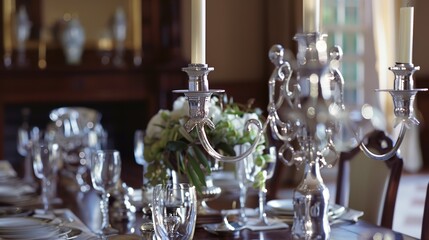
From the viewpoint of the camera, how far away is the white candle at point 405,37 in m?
1.64

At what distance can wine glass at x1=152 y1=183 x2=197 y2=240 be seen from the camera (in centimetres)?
159

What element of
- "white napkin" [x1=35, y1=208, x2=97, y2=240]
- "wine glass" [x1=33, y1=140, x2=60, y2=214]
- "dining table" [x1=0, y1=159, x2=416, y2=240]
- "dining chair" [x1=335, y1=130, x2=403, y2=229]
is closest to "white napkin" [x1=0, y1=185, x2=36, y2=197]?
"dining table" [x1=0, y1=159, x2=416, y2=240]

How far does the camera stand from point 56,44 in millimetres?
6215

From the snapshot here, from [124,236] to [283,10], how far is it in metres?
4.91

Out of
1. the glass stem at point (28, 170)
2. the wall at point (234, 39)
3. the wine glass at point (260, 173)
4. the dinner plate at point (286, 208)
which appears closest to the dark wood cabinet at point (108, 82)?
the wall at point (234, 39)

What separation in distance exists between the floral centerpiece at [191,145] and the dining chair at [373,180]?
0.50 m

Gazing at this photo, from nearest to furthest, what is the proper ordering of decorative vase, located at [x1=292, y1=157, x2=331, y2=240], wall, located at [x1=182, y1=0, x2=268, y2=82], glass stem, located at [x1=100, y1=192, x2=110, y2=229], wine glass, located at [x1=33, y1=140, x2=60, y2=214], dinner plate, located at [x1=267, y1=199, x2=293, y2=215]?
decorative vase, located at [x1=292, y1=157, x2=331, y2=240] → glass stem, located at [x1=100, y1=192, x2=110, y2=229] → dinner plate, located at [x1=267, y1=199, x2=293, y2=215] → wine glass, located at [x1=33, y1=140, x2=60, y2=214] → wall, located at [x1=182, y1=0, x2=268, y2=82]

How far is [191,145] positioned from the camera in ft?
7.19

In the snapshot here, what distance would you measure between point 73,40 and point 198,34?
4709mm

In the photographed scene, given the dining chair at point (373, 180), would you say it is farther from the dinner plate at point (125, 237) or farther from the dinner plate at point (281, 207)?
the dinner plate at point (125, 237)

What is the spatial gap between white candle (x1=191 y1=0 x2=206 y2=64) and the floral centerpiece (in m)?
0.61

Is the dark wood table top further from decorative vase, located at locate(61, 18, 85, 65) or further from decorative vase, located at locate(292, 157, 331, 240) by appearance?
decorative vase, located at locate(61, 18, 85, 65)

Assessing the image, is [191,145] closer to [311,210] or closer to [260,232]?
[260,232]

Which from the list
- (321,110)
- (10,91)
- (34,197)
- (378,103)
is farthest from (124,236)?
(378,103)
